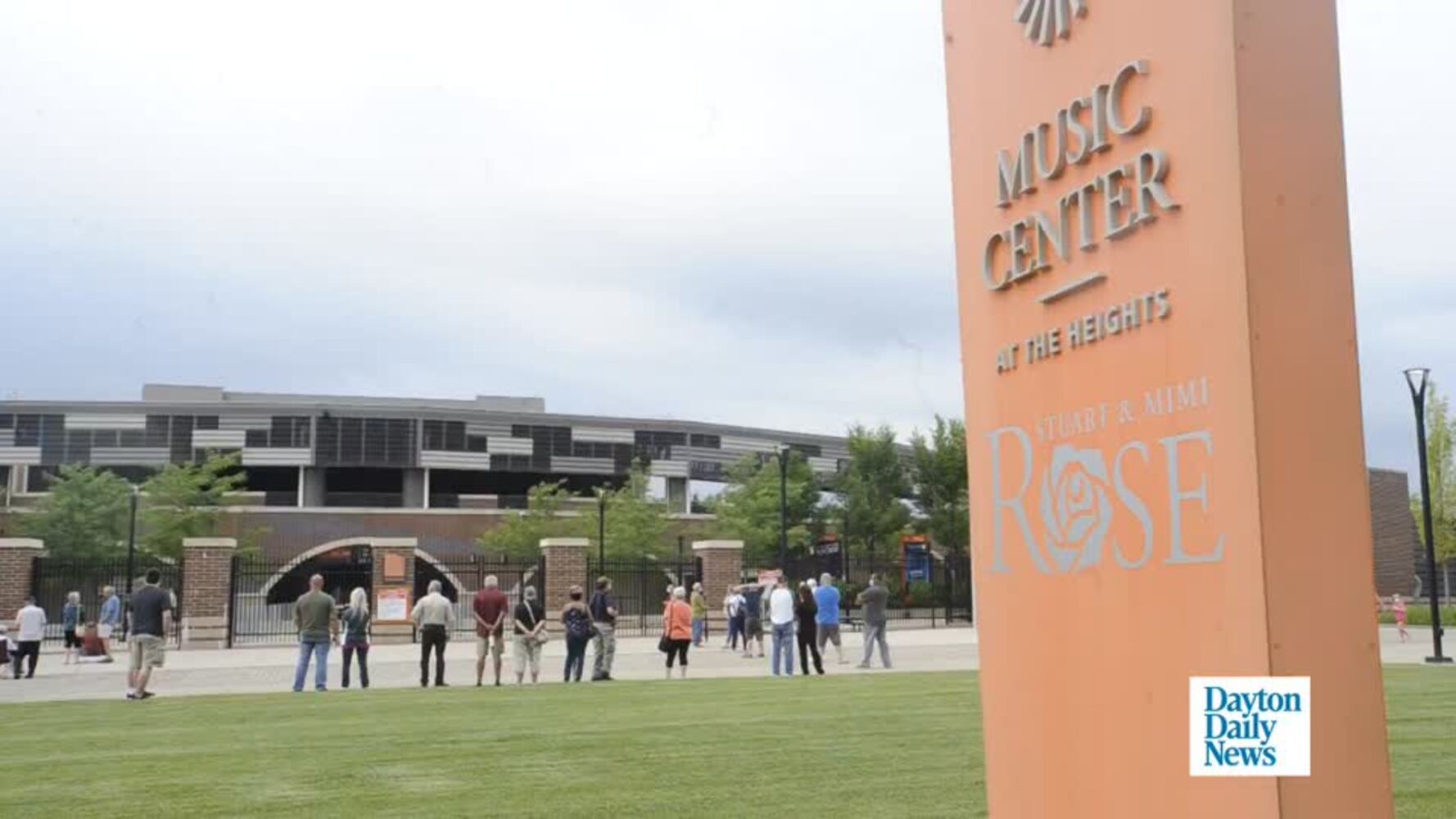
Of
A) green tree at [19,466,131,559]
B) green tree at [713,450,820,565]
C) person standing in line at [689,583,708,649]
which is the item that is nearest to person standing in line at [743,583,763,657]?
person standing in line at [689,583,708,649]

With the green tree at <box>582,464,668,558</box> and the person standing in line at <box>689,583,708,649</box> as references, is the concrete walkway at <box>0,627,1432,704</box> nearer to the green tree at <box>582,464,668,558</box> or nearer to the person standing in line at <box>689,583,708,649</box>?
the person standing in line at <box>689,583,708,649</box>

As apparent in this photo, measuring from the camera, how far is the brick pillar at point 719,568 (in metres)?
39.0

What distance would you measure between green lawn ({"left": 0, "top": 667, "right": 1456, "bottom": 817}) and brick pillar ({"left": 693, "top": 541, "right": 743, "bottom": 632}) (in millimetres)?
21939

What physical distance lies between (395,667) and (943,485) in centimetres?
3266

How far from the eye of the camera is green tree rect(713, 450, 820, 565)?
56.1 m

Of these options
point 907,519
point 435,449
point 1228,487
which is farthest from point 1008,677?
point 435,449

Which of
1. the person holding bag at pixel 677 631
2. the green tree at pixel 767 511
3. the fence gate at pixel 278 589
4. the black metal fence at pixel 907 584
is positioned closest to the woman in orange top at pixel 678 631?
the person holding bag at pixel 677 631

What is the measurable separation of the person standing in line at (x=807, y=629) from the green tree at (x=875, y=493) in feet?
103

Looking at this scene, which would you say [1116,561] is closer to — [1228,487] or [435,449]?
[1228,487]

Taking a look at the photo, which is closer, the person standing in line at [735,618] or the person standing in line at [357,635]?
the person standing in line at [357,635]

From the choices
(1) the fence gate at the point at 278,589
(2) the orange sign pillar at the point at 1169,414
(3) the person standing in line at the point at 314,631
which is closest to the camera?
(2) the orange sign pillar at the point at 1169,414

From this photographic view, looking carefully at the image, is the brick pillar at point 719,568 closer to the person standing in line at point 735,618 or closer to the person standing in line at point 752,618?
the person standing in line at point 735,618

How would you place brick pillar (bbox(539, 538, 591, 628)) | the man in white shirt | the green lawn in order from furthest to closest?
1. brick pillar (bbox(539, 538, 591, 628))
2. the man in white shirt
3. the green lawn

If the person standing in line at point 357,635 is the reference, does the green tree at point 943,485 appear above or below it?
above
